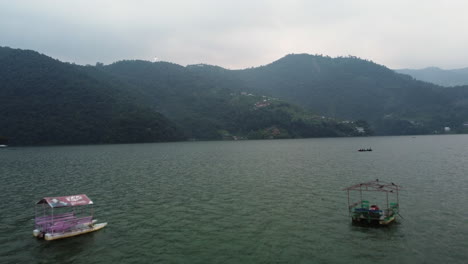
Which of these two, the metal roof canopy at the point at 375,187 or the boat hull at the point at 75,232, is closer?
the boat hull at the point at 75,232

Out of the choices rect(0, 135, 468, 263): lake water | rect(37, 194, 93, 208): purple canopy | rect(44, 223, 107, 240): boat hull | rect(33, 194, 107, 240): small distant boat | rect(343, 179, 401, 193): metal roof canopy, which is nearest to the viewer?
rect(0, 135, 468, 263): lake water

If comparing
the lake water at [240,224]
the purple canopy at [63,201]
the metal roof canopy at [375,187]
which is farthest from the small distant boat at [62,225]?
the metal roof canopy at [375,187]

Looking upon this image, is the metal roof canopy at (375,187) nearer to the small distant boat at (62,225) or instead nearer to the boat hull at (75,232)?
the boat hull at (75,232)

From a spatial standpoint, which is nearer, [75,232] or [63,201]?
[75,232]

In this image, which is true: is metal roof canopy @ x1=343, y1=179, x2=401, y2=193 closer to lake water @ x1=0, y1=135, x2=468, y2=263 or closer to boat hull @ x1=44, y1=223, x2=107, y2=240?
lake water @ x1=0, y1=135, x2=468, y2=263

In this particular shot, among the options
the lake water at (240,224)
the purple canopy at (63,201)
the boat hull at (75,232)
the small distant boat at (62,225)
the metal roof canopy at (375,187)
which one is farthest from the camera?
the metal roof canopy at (375,187)

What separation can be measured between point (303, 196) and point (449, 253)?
23.9 meters

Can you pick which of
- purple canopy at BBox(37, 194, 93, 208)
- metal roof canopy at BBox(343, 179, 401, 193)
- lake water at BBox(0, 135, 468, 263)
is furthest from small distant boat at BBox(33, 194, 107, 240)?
metal roof canopy at BBox(343, 179, 401, 193)

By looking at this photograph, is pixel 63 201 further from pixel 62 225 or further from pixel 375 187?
pixel 375 187

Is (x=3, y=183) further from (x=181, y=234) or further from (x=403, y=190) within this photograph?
(x=403, y=190)

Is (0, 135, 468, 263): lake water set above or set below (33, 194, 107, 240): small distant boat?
below

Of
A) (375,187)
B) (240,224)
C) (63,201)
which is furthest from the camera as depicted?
(375,187)

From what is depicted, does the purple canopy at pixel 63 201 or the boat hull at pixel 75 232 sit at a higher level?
the purple canopy at pixel 63 201

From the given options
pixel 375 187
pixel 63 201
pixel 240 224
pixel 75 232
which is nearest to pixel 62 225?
pixel 75 232
